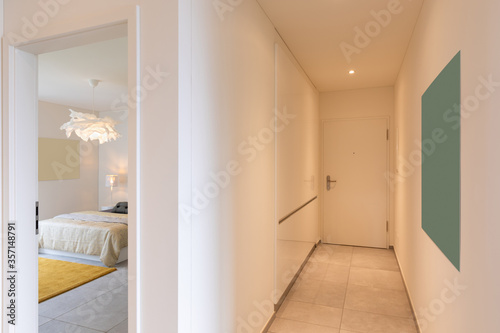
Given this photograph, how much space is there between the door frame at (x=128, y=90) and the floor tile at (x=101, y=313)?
1062 millimetres

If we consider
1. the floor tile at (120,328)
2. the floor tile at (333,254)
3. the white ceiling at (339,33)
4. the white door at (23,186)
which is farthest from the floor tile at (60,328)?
the white ceiling at (339,33)

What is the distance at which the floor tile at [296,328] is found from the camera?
2447mm

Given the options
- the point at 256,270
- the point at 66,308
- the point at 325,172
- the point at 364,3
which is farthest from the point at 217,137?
the point at 325,172

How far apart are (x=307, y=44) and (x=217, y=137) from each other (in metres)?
1.87

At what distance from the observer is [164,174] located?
1.33 m

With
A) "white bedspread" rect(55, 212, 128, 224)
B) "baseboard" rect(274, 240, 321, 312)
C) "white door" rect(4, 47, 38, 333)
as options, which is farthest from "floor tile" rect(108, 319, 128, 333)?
"white bedspread" rect(55, 212, 128, 224)

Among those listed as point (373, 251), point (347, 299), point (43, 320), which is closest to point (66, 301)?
point (43, 320)

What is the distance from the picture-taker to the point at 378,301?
295 cm

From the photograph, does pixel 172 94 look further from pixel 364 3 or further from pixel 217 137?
pixel 364 3

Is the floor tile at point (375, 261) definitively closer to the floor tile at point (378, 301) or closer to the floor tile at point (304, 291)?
the floor tile at point (378, 301)

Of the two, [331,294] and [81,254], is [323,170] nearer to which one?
[331,294]

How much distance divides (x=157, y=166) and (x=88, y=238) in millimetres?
3676

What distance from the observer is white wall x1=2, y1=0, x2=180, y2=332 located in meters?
1.32

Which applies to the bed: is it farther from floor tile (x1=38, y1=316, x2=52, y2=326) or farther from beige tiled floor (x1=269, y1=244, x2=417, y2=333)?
beige tiled floor (x1=269, y1=244, x2=417, y2=333)
